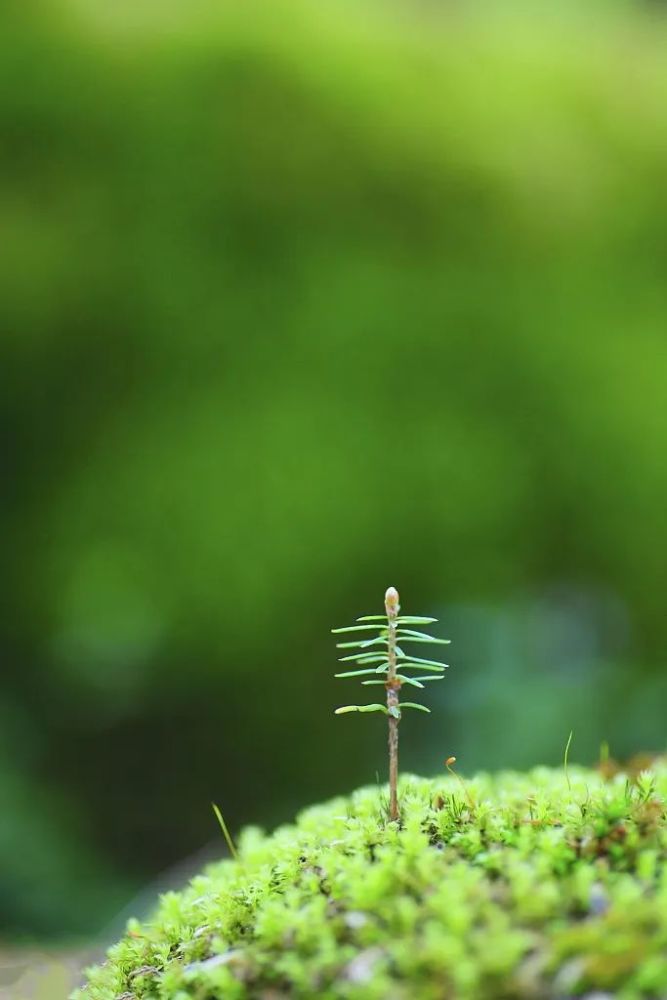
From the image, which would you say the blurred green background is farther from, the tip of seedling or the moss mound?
the tip of seedling

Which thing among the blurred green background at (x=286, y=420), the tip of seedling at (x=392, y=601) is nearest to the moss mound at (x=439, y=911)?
the tip of seedling at (x=392, y=601)

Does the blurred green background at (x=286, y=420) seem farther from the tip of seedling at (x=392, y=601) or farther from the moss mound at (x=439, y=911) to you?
the tip of seedling at (x=392, y=601)

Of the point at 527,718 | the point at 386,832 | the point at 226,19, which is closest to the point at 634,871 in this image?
the point at 386,832

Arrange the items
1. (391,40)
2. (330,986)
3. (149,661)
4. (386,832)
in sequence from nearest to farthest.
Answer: (330,986), (386,832), (149,661), (391,40)

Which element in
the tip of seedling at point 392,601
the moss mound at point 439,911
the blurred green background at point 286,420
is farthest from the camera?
the blurred green background at point 286,420

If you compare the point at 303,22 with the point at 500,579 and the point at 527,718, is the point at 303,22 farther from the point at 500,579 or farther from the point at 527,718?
the point at 527,718

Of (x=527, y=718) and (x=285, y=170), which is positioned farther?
(x=285, y=170)
